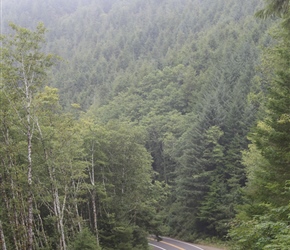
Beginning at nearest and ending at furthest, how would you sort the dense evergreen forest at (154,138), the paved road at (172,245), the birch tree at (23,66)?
the dense evergreen forest at (154,138) → the birch tree at (23,66) → the paved road at (172,245)

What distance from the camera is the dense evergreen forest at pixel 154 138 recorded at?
13109 mm

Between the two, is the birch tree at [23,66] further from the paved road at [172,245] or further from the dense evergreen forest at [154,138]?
the paved road at [172,245]

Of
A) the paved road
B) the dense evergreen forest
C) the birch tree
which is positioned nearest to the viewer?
the dense evergreen forest

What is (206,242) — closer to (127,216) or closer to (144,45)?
(127,216)

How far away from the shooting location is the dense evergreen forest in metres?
13.1

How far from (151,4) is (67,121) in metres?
128

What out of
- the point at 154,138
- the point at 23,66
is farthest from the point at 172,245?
the point at 23,66

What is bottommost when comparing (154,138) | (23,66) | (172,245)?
(172,245)

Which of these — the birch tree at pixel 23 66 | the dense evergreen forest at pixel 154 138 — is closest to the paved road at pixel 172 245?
the dense evergreen forest at pixel 154 138

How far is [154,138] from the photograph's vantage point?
52.5 meters

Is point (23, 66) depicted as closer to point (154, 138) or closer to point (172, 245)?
point (172, 245)

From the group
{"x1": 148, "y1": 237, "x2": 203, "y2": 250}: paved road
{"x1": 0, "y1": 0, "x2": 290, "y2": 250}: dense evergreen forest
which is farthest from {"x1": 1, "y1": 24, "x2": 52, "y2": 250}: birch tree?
{"x1": 148, "y1": 237, "x2": 203, "y2": 250}: paved road

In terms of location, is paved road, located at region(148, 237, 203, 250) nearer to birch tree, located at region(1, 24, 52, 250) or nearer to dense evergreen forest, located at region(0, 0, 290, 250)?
dense evergreen forest, located at region(0, 0, 290, 250)

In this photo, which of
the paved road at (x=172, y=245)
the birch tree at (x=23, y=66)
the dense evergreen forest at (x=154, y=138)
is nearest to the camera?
the dense evergreen forest at (x=154, y=138)
